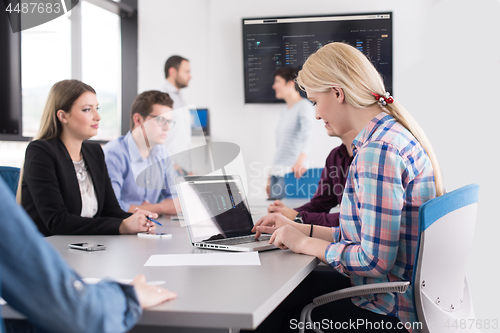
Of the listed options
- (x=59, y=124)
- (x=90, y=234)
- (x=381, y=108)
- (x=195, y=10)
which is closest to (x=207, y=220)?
(x=90, y=234)

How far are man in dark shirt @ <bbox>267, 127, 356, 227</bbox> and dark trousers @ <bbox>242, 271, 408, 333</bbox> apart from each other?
333 mm

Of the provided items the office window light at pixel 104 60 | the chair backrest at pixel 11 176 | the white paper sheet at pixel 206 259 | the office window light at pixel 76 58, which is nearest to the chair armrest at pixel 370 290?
the white paper sheet at pixel 206 259

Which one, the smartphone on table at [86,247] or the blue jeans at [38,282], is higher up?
the blue jeans at [38,282]

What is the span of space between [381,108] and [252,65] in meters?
3.04

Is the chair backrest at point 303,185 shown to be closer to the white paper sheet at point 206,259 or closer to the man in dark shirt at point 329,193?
the man in dark shirt at point 329,193

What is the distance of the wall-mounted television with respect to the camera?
12.9 ft

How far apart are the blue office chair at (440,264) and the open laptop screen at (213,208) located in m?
0.40

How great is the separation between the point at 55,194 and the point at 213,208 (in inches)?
28.9

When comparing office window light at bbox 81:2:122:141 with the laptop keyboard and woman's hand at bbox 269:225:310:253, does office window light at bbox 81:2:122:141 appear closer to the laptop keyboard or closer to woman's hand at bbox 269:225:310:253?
the laptop keyboard

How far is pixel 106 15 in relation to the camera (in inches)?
174

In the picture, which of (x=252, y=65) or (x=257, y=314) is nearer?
(x=257, y=314)

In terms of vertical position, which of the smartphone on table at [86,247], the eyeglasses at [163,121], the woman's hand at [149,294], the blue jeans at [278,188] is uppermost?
the eyeglasses at [163,121]

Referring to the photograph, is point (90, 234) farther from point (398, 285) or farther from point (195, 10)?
point (195, 10)

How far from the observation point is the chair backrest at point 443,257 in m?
0.99
